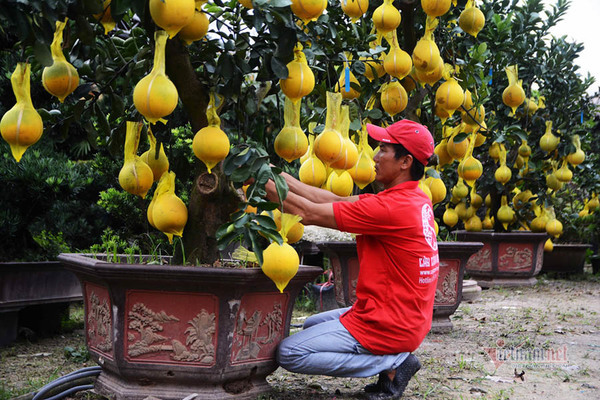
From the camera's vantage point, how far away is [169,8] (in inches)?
66.9

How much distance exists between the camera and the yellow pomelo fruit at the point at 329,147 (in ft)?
7.88

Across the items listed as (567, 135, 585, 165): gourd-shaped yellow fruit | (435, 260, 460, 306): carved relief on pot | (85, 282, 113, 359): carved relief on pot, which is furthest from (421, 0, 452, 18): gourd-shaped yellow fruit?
(567, 135, 585, 165): gourd-shaped yellow fruit

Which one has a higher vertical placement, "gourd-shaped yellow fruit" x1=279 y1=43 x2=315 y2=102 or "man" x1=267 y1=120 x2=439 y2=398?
"gourd-shaped yellow fruit" x1=279 y1=43 x2=315 y2=102

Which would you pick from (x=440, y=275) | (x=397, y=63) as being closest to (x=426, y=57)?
(x=397, y=63)

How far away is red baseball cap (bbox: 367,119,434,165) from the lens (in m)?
2.68

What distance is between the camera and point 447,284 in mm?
4434

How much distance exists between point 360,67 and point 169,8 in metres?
1.20

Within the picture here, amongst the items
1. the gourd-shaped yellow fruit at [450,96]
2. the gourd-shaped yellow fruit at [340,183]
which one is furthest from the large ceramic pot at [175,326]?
the gourd-shaped yellow fruit at [450,96]

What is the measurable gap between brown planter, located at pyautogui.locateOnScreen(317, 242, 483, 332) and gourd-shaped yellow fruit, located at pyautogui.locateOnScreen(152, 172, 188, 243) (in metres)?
1.93

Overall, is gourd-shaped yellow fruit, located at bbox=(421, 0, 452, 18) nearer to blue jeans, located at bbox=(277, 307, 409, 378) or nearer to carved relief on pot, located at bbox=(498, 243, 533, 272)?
blue jeans, located at bbox=(277, 307, 409, 378)

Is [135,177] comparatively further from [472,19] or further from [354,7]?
[472,19]

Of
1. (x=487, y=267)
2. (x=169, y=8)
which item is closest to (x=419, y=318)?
(x=169, y=8)

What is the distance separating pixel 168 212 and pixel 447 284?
8.92 feet

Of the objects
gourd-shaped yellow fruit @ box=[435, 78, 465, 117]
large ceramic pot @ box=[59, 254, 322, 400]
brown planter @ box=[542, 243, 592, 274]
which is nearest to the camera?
large ceramic pot @ box=[59, 254, 322, 400]
